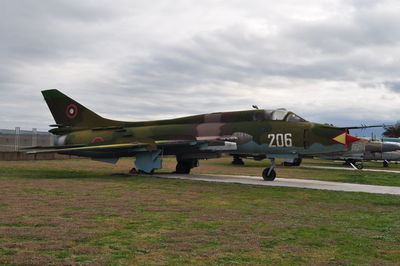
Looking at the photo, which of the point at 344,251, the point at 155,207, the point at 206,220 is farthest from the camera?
the point at 155,207

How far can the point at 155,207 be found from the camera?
31.8 feet

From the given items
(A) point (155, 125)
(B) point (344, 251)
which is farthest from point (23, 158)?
(B) point (344, 251)

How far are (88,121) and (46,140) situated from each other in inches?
853

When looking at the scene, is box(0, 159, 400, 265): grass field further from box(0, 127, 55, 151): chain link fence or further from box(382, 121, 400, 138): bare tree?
box(382, 121, 400, 138): bare tree

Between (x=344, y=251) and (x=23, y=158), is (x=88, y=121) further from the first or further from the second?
(x=344, y=251)

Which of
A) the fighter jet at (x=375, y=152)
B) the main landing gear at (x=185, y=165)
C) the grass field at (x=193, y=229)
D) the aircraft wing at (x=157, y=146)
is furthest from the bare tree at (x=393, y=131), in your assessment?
the grass field at (x=193, y=229)

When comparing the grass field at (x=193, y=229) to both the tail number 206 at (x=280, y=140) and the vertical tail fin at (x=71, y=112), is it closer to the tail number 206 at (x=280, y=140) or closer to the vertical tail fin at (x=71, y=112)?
the tail number 206 at (x=280, y=140)

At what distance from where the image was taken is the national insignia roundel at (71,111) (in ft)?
76.6

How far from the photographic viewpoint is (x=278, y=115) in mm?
18844

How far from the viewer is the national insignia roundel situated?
23344 mm

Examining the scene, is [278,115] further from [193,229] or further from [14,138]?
[14,138]

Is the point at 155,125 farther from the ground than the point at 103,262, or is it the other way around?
the point at 155,125

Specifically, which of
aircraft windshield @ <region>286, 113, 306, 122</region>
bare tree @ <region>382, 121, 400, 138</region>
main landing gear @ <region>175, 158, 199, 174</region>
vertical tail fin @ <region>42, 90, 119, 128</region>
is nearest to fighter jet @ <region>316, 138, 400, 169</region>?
aircraft windshield @ <region>286, 113, 306, 122</region>

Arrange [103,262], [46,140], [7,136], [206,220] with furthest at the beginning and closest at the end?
[46,140] < [7,136] < [206,220] < [103,262]
